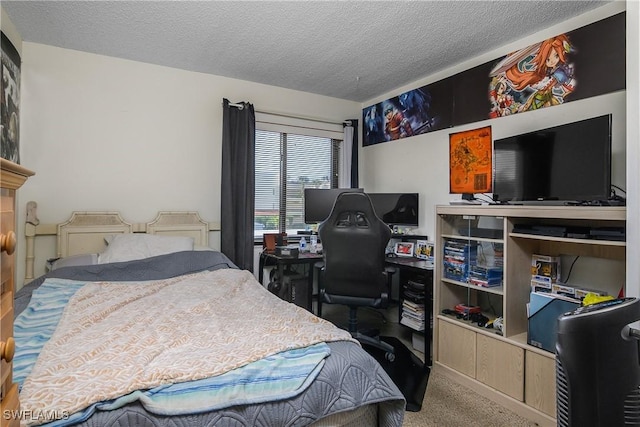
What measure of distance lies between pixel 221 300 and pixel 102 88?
2297mm

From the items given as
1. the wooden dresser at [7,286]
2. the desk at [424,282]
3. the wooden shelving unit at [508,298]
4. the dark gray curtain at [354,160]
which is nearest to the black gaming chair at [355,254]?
the desk at [424,282]

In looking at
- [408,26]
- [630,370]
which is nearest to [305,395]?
[630,370]

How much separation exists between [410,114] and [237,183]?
6.21 ft

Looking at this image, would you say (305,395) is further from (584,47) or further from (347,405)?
(584,47)

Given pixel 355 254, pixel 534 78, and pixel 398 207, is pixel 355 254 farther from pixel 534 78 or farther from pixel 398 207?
pixel 534 78


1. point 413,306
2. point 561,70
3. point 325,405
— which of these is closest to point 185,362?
point 325,405

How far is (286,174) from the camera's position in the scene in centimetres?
401

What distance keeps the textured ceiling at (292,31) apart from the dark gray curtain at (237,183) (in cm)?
44

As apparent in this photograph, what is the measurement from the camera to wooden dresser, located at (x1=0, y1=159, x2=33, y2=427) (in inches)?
26.9

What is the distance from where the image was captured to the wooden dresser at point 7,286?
684mm

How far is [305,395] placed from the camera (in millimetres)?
1200

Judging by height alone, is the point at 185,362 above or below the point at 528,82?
below

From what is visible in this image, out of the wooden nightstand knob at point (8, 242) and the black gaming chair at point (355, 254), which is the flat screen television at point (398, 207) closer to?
the black gaming chair at point (355, 254)

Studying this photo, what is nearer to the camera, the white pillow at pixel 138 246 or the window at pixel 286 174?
the white pillow at pixel 138 246
